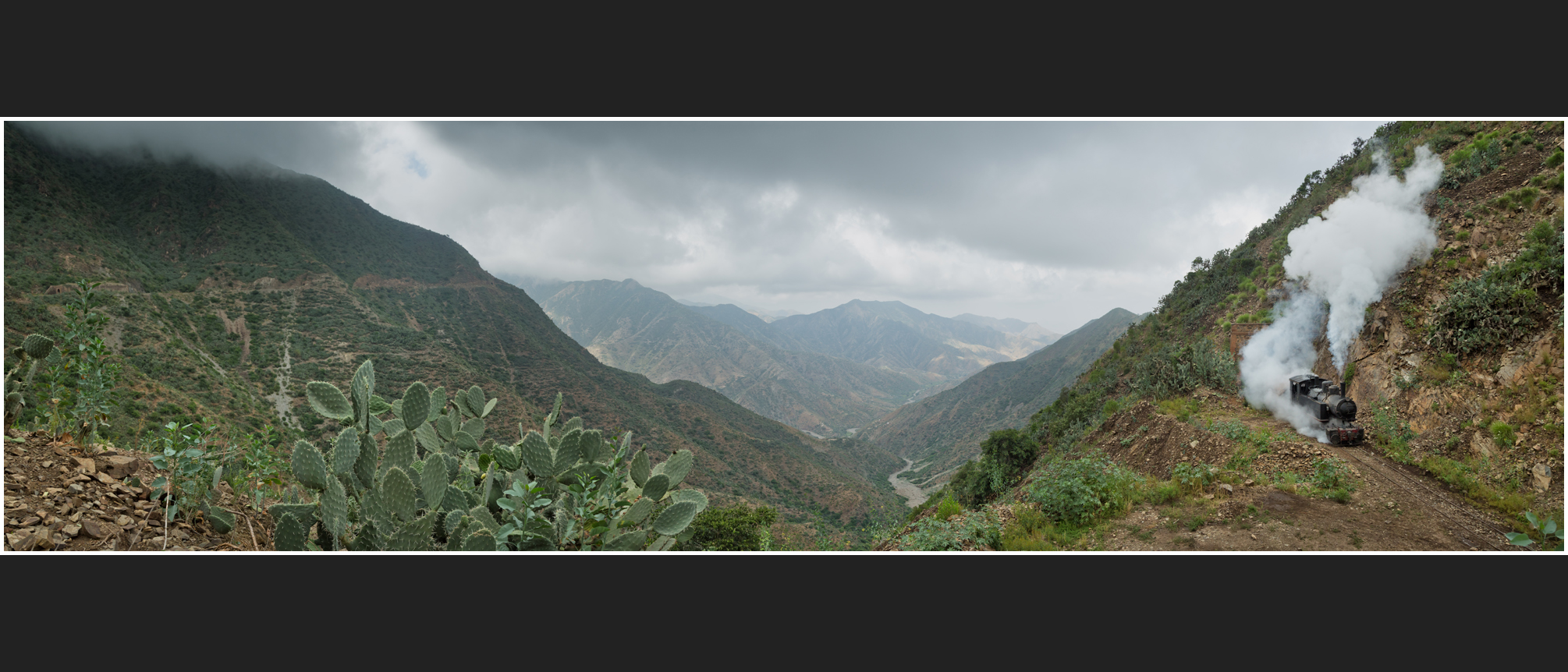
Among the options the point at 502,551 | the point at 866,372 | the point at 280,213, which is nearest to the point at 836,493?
the point at 502,551

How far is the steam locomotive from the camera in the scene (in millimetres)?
7324

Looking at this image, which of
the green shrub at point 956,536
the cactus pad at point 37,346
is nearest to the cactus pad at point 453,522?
the cactus pad at point 37,346

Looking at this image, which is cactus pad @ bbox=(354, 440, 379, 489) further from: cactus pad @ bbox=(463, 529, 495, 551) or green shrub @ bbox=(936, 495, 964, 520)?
green shrub @ bbox=(936, 495, 964, 520)

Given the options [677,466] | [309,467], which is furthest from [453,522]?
[677,466]

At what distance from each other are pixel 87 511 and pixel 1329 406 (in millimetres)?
13173

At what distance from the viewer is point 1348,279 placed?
348 inches

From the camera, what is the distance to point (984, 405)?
73.2 meters

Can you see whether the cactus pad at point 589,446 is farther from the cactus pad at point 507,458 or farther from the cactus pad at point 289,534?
the cactus pad at point 289,534

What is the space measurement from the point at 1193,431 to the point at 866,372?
191 meters

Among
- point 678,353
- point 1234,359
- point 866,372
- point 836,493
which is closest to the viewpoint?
point 1234,359

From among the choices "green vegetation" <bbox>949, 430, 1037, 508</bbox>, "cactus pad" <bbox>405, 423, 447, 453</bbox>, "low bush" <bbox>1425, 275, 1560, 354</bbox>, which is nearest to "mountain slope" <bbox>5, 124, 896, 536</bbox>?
"cactus pad" <bbox>405, 423, 447, 453</bbox>

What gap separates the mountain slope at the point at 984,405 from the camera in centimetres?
5900

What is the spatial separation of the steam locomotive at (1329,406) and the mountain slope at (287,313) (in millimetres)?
12666

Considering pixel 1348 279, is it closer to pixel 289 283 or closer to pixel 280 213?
pixel 289 283
